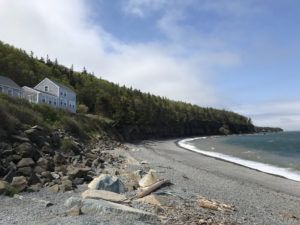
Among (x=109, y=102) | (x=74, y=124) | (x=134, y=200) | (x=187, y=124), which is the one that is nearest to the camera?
(x=134, y=200)

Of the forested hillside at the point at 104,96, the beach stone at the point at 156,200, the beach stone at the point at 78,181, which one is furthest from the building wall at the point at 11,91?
the beach stone at the point at 156,200

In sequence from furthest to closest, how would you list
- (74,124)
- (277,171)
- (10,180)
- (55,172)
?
(74,124) < (277,171) < (55,172) < (10,180)

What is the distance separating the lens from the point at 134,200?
1608 cm

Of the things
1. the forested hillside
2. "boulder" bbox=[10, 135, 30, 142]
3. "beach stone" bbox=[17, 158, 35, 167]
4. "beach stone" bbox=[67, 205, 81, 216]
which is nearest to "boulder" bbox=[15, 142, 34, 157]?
"beach stone" bbox=[17, 158, 35, 167]

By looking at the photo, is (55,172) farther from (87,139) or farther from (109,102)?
(109,102)

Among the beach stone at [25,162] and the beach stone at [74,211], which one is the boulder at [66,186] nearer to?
the beach stone at [25,162]

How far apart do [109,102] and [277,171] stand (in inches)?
2473

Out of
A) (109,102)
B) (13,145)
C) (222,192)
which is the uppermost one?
(109,102)

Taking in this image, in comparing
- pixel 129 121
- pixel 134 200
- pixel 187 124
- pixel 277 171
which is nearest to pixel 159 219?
pixel 134 200

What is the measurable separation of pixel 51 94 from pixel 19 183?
53.0 meters

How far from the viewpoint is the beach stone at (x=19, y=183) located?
17.2 metres

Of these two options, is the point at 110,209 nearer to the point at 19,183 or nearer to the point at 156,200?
the point at 156,200

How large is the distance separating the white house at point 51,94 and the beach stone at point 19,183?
46886 mm

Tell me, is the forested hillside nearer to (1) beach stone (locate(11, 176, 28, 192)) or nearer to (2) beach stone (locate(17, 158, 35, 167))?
(2) beach stone (locate(17, 158, 35, 167))
